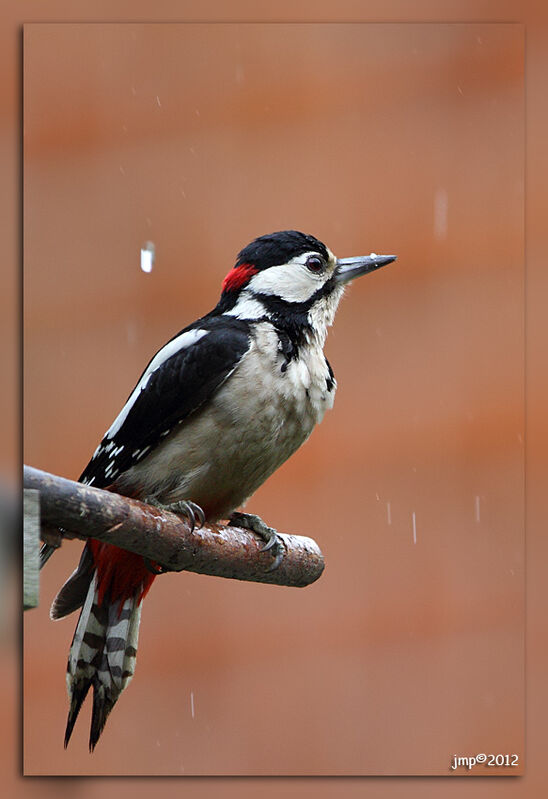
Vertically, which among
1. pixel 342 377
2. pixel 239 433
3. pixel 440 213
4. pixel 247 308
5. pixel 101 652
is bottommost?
pixel 101 652

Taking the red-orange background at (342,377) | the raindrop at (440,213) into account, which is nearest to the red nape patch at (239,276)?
the red-orange background at (342,377)

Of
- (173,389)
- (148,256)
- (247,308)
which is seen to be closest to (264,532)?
(173,389)

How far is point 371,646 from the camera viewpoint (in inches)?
107

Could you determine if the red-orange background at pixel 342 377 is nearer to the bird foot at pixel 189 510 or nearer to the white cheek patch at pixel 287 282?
the white cheek patch at pixel 287 282

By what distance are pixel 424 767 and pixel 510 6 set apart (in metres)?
1.90

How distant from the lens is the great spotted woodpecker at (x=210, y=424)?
2.32 meters

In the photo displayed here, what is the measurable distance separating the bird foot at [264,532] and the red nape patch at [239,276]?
21.2 inches

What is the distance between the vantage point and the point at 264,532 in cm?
250

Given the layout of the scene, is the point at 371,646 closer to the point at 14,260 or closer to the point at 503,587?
the point at 503,587

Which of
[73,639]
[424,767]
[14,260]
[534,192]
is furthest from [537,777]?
[14,260]

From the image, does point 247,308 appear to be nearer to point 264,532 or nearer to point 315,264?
point 315,264

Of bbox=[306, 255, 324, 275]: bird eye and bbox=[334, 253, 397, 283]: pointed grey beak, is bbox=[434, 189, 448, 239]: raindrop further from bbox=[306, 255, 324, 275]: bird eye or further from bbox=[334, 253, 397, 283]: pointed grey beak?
bbox=[306, 255, 324, 275]: bird eye

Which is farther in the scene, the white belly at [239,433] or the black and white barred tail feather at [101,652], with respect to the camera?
the black and white barred tail feather at [101,652]

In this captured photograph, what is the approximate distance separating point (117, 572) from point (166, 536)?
1.17ft
